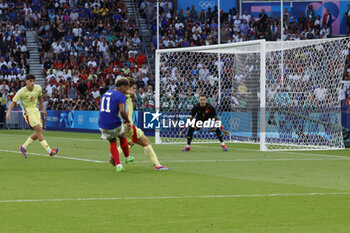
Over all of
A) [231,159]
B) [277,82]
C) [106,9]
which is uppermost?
[106,9]

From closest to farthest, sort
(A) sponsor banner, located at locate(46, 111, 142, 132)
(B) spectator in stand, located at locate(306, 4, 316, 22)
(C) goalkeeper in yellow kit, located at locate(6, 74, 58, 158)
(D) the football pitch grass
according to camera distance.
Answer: (D) the football pitch grass, (C) goalkeeper in yellow kit, located at locate(6, 74, 58, 158), (A) sponsor banner, located at locate(46, 111, 142, 132), (B) spectator in stand, located at locate(306, 4, 316, 22)

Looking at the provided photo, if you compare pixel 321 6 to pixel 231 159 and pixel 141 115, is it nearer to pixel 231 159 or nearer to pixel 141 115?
pixel 141 115

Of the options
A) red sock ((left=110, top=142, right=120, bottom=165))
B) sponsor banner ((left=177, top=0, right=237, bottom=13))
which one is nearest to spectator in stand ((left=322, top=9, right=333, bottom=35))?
sponsor banner ((left=177, top=0, right=237, bottom=13))

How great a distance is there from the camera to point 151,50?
139 ft

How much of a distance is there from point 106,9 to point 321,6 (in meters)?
13.2

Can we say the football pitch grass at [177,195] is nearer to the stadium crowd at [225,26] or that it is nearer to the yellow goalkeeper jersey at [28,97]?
the yellow goalkeeper jersey at [28,97]

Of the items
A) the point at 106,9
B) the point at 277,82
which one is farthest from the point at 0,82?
the point at 277,82

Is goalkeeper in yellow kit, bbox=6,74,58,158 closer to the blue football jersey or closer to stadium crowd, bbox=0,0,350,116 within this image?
the blue football jersey

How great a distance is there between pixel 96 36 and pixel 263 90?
21.8 meters

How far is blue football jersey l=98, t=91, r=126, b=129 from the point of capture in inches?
563

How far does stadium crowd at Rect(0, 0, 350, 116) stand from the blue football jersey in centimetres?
2155

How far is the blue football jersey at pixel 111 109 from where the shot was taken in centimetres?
1430

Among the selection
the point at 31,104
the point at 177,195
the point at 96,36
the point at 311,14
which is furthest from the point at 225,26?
the point at 177,195

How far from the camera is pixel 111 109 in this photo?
14.4 meters
